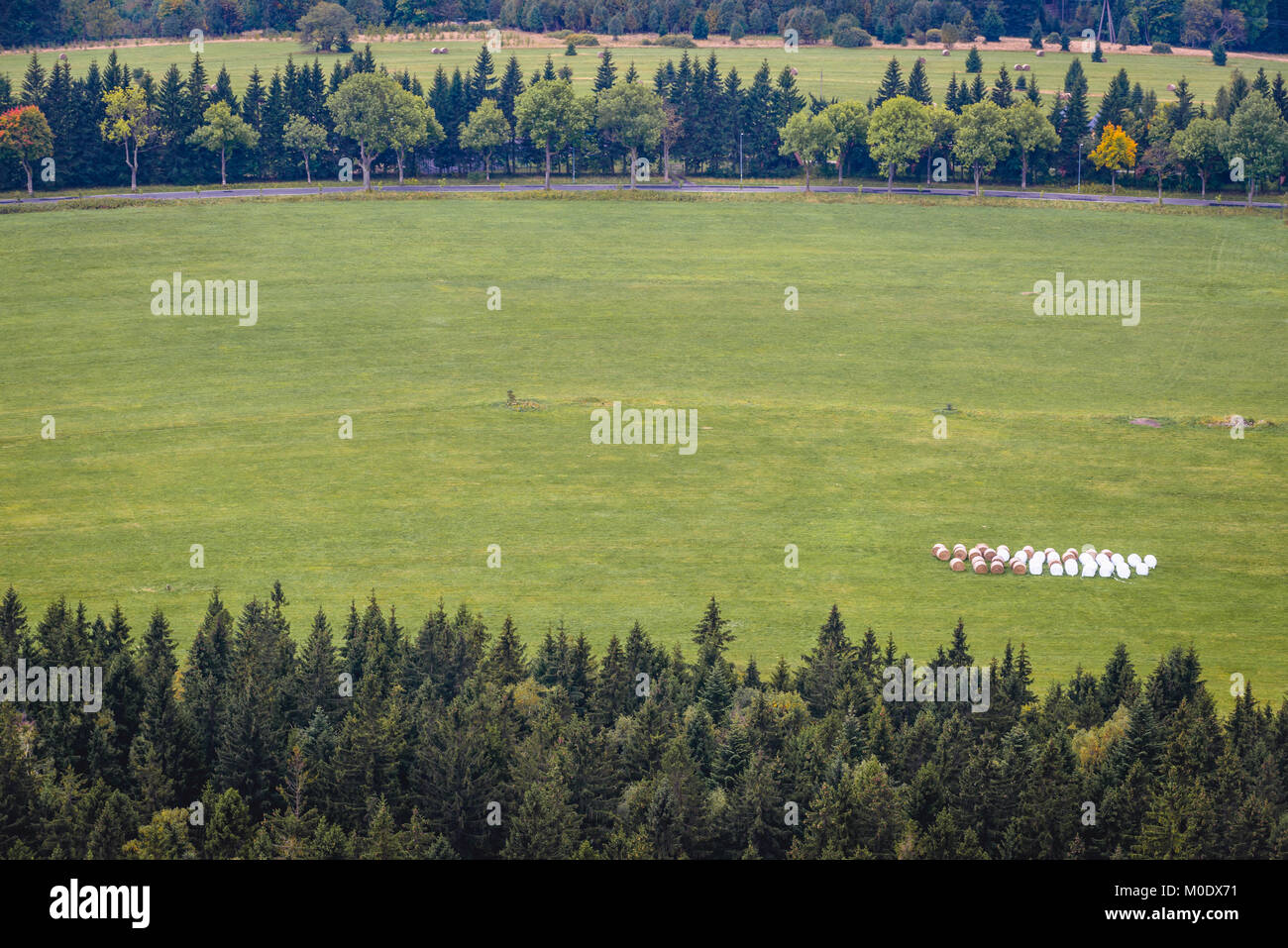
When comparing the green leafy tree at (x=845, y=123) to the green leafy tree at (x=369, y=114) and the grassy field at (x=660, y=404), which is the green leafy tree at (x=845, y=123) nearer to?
the grassy field at (x=660, y=404)

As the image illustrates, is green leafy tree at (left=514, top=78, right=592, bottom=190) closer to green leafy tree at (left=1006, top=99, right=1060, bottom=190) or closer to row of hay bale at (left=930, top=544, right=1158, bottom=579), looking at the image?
green leafy tree at (left=1006, top=99, right=1060, bottom=190)

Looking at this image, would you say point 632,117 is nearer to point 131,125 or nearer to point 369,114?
point 369,114

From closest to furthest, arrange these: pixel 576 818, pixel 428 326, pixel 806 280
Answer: pixel 576 818 < pixel 428 326 < pixel 806 280

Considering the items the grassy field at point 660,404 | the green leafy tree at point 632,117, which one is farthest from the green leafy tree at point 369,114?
the green leafy tree at point 632,117

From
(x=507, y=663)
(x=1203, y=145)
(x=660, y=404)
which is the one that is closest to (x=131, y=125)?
(x=660, y=404)

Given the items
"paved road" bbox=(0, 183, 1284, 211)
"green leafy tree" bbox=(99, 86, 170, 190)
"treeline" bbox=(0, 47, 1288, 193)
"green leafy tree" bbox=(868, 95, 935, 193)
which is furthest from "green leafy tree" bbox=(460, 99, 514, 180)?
"green leafy tree" bbox=(868, 95, 935, 193)

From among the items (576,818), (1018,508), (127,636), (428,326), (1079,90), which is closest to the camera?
(576,818)

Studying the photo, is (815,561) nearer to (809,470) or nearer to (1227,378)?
(809,470)

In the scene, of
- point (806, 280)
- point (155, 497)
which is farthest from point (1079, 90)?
point (155, 497)
